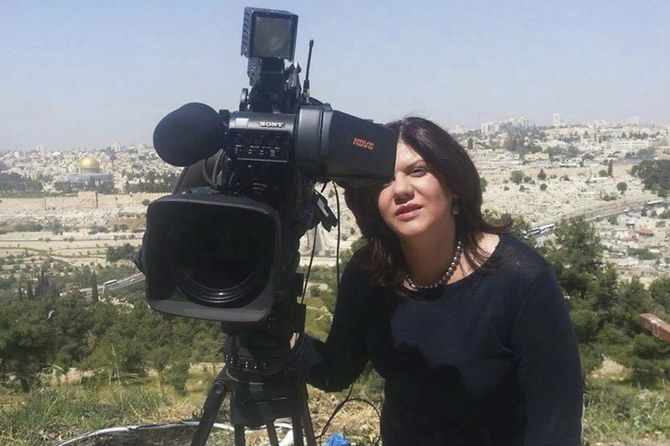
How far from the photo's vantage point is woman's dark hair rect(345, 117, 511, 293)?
1272mm

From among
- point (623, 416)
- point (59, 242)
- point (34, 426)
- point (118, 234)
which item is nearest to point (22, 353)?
point (34, 426)

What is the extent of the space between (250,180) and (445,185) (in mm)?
398

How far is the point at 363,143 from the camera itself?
3.55ft

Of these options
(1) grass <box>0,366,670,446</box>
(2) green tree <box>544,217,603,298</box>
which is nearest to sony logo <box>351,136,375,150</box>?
(1) grass <box>0,366,670,446</box>

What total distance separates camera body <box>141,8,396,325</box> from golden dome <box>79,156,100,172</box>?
44114mm

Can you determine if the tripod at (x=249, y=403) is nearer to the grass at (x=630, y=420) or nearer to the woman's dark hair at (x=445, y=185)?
the woman's dark hair at (x=445, y=185)

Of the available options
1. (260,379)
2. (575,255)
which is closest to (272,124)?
(260,379)

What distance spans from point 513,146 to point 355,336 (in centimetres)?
4719

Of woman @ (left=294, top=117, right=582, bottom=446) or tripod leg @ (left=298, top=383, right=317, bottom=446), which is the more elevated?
woman @ (left=294, top=117, right=582, bottom=446)

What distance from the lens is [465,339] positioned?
127 cm

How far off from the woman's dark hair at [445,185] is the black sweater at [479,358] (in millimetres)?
49

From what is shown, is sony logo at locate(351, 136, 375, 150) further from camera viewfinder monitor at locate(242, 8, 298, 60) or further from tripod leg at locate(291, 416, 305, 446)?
tripod leg at locate(291, 416, 305, 446)

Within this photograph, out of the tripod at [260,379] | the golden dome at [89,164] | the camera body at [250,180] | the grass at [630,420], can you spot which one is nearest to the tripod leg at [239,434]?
the tripod at [260,379]

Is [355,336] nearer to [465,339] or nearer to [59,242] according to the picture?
[465,339]
